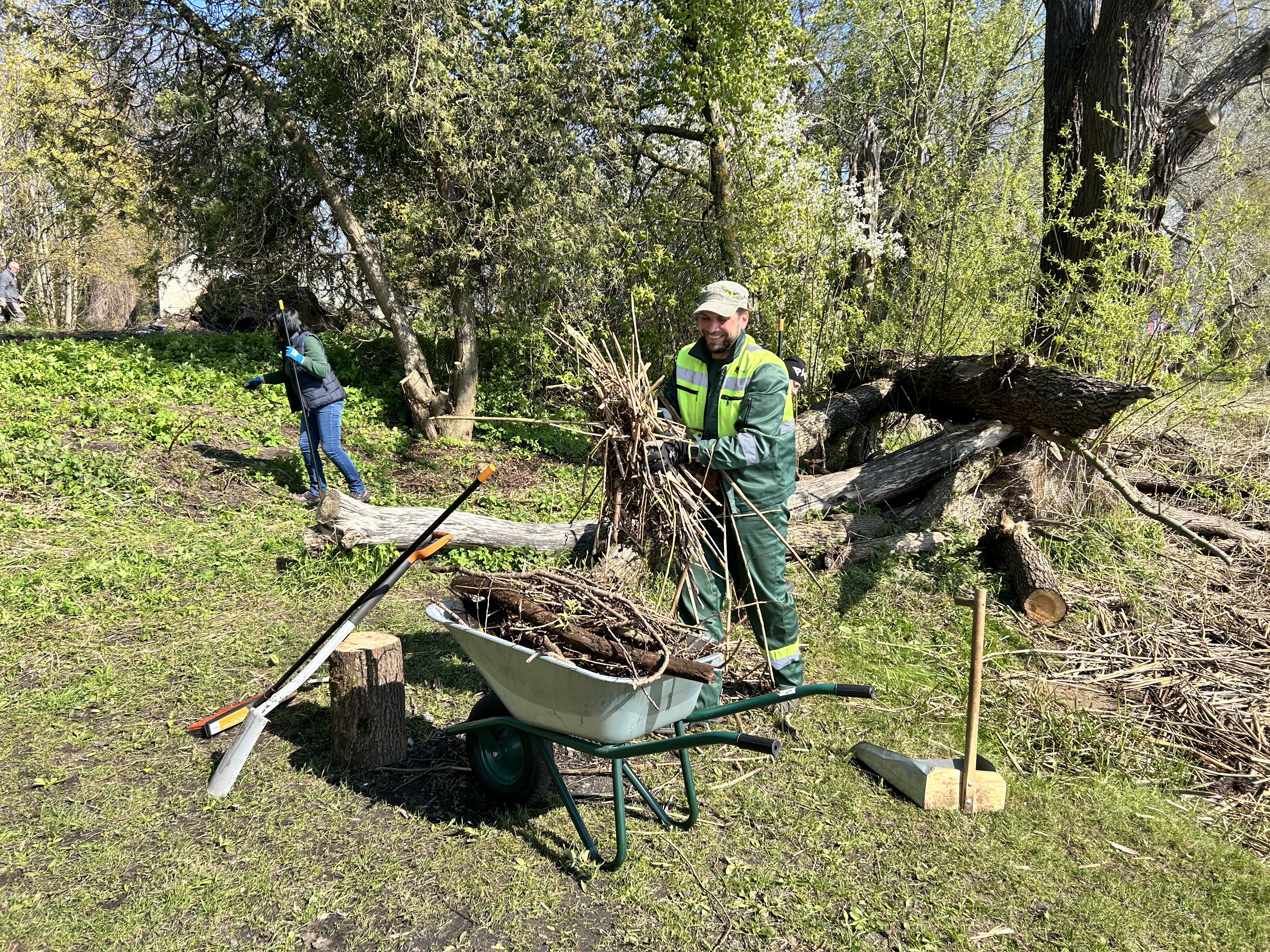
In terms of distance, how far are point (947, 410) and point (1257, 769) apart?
372 centimetres

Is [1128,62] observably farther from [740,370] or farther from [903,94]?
[903,94]

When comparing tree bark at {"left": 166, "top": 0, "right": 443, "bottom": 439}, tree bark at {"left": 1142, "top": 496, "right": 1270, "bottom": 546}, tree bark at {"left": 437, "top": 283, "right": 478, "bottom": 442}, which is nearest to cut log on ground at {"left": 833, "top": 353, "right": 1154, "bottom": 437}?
tree bark at {"left": 1142, "top": 496, "right": 1270, "bottom": 546}

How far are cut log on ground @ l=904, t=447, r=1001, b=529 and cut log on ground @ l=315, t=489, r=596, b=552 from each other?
8.83ft

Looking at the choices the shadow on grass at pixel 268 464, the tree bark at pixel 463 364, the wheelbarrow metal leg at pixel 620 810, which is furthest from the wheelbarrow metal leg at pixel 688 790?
the tree bark at pixel 463 364

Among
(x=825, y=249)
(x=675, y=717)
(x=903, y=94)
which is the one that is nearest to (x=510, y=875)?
(x=675, y=717)

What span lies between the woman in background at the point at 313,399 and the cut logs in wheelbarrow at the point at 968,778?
5.24 m

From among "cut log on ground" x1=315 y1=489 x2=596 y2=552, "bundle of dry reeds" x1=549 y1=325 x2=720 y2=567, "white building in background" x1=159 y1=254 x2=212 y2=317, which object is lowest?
"cut log on ground" x1=315 y1=489 x2=596 y2=552

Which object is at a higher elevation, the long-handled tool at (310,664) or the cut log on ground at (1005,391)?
the cut log on ground at (1005,391)

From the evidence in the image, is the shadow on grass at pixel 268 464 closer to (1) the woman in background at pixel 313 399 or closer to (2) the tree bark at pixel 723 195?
(1) the woman in background at pixel 313 399

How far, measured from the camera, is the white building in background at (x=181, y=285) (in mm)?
9539

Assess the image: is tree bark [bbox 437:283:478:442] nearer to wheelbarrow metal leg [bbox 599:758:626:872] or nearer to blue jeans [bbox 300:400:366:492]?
blue jeans [bbox 300:400:366:492]

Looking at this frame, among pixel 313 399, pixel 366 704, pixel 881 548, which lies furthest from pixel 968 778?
pixel 313 399

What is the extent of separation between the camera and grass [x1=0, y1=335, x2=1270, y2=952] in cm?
288

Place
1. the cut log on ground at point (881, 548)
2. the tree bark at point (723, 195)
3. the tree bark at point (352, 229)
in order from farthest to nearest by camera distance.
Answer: the tree bark at point (723, 195), the tree bark at point (352, 229), the cut log on ground at point (881, 548)
